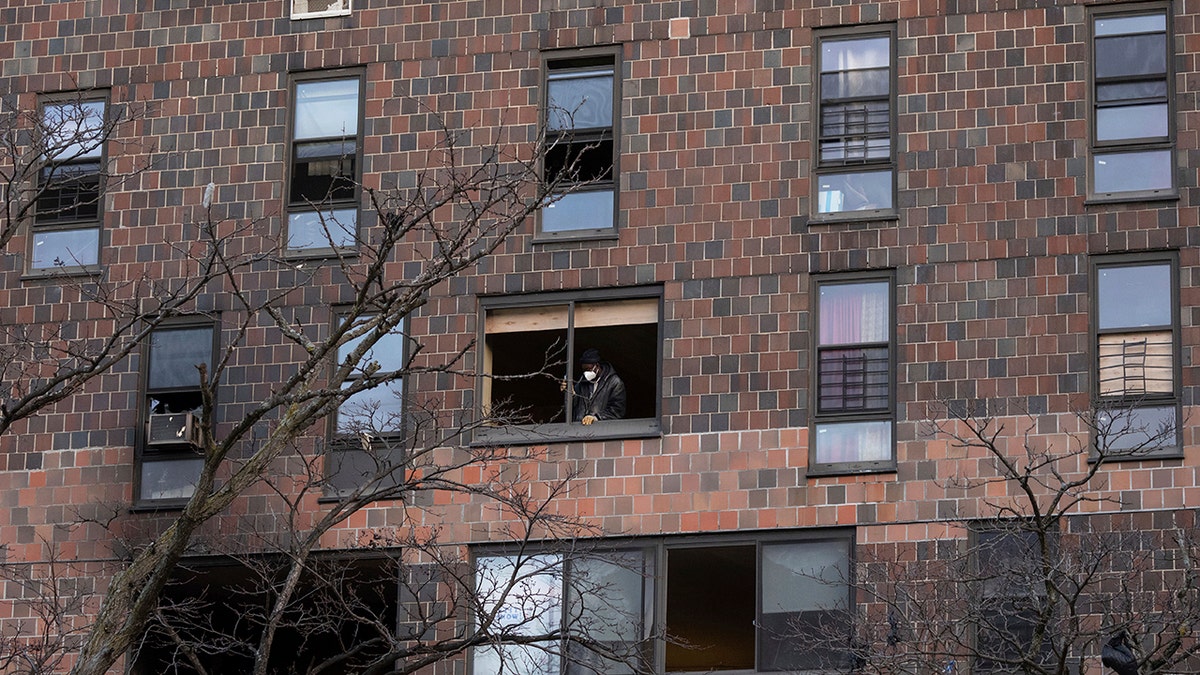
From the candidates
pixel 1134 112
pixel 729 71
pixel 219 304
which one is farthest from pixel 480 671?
pixel 1134 112

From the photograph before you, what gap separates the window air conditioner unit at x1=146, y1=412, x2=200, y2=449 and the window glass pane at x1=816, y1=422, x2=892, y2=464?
8.50m

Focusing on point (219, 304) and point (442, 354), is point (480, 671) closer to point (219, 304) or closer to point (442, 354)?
point (442, 354)

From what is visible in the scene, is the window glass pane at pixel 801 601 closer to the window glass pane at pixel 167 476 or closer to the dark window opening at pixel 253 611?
the dark window opening at pixel 253 611

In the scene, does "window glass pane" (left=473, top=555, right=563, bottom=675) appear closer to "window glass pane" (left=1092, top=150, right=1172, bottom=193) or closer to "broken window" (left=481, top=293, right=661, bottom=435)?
"broken window" (left=481, top=293, right=661, bottom=435)

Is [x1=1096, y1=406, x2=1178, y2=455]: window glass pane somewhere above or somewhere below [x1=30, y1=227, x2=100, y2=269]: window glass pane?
below

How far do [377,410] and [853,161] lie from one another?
7078 millimetres

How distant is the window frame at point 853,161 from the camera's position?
32031 millimetres

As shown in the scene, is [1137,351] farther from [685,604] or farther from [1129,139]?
[685,604]

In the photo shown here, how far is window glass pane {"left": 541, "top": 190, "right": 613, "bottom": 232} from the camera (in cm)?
3300

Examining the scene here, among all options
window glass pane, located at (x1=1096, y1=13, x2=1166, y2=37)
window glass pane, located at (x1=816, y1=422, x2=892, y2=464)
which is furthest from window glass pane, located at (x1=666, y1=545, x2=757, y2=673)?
window glass pane, located at (x1=1096, y1=13, x2=1166, y2=37)

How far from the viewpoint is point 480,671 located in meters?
31.8

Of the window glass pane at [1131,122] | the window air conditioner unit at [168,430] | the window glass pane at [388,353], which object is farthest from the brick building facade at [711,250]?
the window glass pane at [388,353]

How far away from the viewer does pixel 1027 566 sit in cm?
2716

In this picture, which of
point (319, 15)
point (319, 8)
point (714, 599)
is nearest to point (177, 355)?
point (319, 15)
